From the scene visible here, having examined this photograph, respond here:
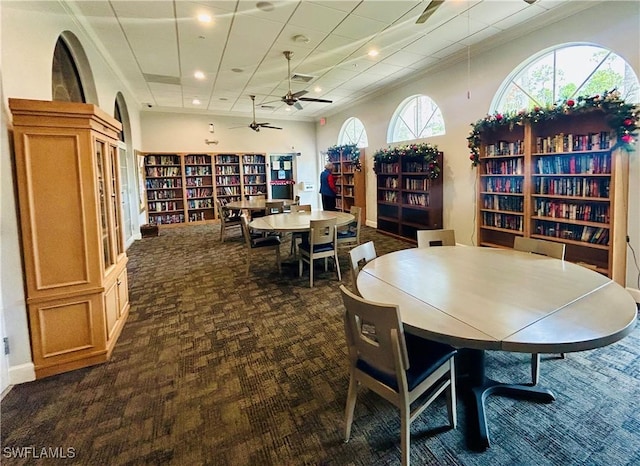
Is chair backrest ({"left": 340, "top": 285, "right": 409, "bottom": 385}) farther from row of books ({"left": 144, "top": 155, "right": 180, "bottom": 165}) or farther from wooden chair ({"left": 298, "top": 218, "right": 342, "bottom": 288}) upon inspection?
row of books ({"left": 144, "top": 155, "right": 180, "bottom": 165})

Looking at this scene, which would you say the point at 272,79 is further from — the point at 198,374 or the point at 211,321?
the point at 198,374

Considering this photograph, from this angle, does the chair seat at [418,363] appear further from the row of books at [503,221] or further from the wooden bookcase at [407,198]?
the wooden bookcase at [407,198]

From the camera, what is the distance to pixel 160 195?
9609 mm

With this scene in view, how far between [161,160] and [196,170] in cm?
98

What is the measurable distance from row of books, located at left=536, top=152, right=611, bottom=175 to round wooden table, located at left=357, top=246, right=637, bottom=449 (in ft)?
7.03

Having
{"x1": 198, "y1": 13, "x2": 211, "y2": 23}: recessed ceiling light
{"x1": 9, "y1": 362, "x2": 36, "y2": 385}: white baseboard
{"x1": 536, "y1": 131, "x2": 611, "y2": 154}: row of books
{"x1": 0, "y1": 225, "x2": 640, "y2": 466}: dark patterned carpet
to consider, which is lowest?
{"x1": 0, "y1": 225, "x2": 640, "y2": 466}: dark patterned carpet

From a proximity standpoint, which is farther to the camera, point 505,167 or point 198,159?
point 198,159

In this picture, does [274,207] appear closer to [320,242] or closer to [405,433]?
[320,242]

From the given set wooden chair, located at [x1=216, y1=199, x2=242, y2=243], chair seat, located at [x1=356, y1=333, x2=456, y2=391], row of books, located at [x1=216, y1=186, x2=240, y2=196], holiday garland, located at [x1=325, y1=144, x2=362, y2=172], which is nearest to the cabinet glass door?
chair seat, located at [x1=356, y1=333, x2=456, y2=391]

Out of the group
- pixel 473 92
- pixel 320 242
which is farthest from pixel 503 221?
pixel 320 242

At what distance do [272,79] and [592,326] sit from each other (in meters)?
6.71

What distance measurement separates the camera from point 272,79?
22.0 ft

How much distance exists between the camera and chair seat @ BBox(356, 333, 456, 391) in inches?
62.1

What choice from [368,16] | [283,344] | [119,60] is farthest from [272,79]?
[283,344]
